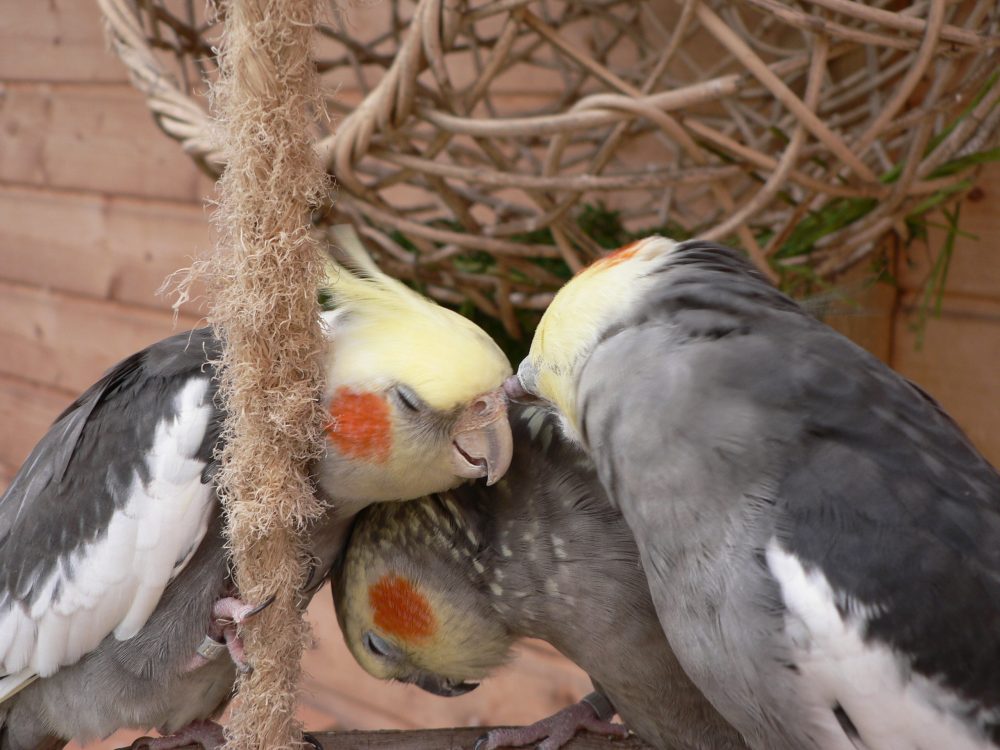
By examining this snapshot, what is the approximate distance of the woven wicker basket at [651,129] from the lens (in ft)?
2.25

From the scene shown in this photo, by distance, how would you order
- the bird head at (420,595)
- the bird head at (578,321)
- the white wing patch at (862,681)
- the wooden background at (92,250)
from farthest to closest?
the wooden background at (92,250)
the bird head at (420,595)
the bird head at (578,321)
the white wing patch at (862,681)

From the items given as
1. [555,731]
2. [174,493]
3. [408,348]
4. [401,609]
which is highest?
[408,348]

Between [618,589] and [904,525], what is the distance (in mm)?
220

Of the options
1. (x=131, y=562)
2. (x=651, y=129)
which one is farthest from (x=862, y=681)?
(x=651, y=129)

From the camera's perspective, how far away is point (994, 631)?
1.72 feet

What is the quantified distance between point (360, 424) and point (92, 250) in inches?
59.5

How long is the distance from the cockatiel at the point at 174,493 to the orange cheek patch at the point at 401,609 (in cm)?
5

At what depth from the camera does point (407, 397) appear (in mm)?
623

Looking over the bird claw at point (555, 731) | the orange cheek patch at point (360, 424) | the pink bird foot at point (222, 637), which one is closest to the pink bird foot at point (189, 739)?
the pink bird foot at point (222, 637)

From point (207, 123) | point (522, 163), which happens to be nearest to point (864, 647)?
point (207, 123)

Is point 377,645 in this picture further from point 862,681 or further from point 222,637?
point 862,681

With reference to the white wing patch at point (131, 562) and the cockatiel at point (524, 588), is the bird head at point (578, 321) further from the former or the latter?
the white wing patch at point (131, 562)

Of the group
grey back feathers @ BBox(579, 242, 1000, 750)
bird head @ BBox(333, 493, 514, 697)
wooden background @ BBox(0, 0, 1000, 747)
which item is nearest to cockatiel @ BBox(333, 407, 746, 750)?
bird head @ BBox(333, 493, 514, 697)

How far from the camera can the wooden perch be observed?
2.61ft
